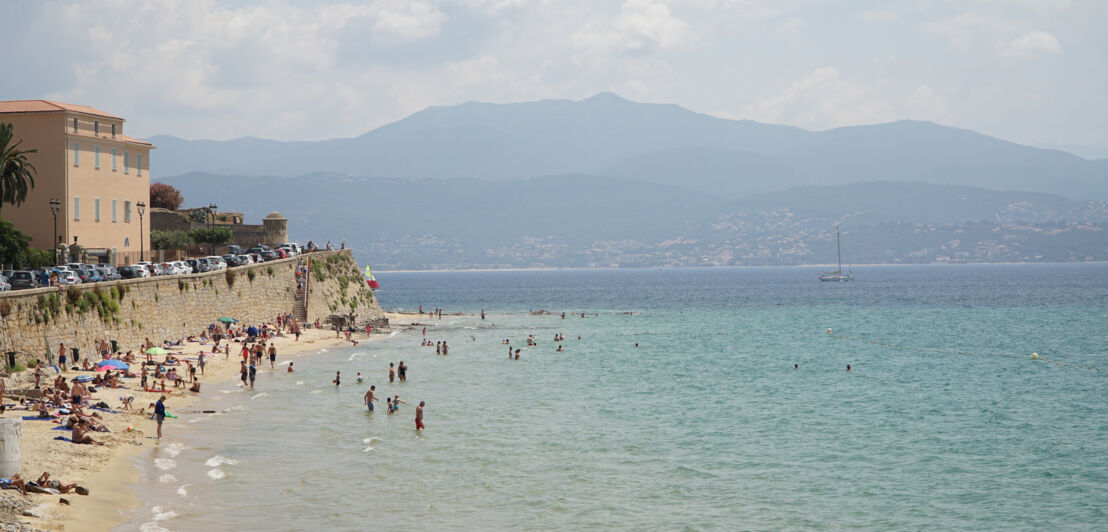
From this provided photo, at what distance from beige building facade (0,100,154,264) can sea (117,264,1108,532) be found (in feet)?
49.3

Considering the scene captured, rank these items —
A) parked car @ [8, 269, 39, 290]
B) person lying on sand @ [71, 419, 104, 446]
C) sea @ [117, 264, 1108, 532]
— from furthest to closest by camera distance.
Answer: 1. parked car @ [8, 269, 39, 290]
2. person lying on sand @ [71, 419, 104, 446]
3. sea @ [117, 264, 1108, 532]

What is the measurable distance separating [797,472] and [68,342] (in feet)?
94.5

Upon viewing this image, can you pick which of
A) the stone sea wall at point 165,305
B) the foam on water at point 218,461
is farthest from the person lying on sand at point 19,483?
the stone sea wall at point 165,305

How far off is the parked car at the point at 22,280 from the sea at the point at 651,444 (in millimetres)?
8656

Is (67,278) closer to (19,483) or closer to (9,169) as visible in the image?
(9,169)

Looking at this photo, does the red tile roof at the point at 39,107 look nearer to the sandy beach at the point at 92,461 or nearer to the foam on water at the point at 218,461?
the sandy beach at the point at 92,461

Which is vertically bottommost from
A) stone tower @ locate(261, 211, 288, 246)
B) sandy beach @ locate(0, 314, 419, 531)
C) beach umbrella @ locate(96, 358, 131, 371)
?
sandy beach @ locate(0, 314, 419, 531)

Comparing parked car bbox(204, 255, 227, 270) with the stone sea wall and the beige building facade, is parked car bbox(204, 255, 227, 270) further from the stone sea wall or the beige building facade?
the beige building facade

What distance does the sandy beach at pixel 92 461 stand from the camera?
19.9m

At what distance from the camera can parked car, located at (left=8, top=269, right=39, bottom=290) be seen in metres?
A: 40.7

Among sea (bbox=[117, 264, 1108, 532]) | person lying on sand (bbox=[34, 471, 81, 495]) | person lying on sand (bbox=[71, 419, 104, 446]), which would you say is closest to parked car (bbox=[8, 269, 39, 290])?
sea (bbox=[117, 264, 1108, 532])

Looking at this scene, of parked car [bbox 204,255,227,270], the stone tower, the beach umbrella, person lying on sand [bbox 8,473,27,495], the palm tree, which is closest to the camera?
person lying on sand [bbox 8,473,27,495]

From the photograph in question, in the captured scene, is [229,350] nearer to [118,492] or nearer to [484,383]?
[484,383]

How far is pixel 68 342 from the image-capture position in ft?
129
